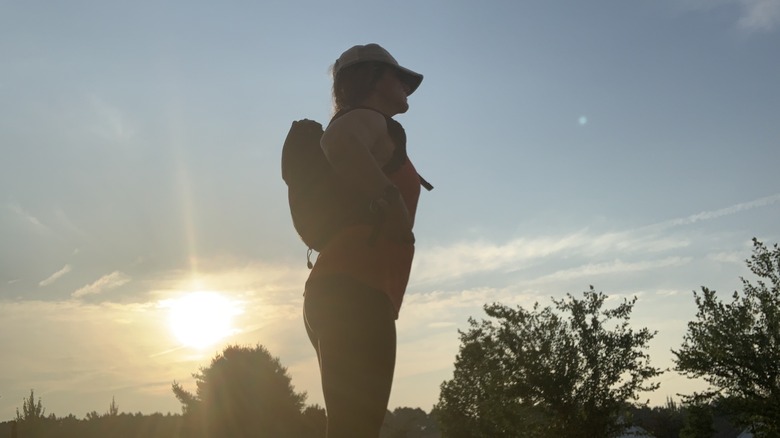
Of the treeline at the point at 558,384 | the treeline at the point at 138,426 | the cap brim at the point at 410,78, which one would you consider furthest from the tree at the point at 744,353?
the cap brim at the point at 410,78

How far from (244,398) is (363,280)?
34593mm

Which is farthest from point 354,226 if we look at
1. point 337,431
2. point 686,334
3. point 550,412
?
point 550,412

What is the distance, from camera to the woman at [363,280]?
2.38 meters

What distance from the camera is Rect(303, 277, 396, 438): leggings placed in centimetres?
237

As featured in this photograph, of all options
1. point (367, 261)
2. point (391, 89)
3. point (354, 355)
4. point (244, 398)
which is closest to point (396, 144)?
point (391, 89)

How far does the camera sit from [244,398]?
35.1 metres

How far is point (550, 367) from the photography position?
41.0 m

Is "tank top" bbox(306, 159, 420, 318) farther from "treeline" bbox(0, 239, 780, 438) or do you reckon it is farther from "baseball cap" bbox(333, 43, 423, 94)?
"treeline" bbox(0, 239, 780, 438)

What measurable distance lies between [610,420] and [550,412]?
3.51 meters

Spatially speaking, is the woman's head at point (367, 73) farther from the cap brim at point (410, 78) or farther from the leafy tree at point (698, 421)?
the leafy tree at point (698, 421)

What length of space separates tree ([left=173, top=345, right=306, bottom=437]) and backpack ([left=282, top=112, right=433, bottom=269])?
102 feet

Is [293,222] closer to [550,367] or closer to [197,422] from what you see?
[197,422]

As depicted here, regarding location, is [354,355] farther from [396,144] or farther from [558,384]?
[558,384]

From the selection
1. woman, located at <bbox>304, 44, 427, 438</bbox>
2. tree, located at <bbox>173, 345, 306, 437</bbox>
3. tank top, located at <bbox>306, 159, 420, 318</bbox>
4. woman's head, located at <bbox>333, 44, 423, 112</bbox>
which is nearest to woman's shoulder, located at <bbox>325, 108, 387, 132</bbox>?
woman, located at <bbox>304, 44, 427, 438</bbox>
